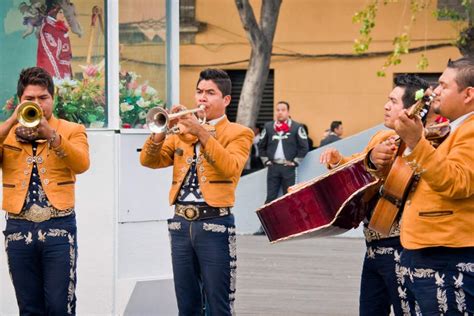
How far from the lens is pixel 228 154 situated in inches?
282

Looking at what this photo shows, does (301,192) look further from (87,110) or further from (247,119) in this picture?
(247,119)

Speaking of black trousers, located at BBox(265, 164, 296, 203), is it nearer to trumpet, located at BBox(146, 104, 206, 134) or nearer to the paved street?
the paved street

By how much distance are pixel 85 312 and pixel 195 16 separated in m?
17.2

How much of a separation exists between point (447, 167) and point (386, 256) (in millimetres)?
1642

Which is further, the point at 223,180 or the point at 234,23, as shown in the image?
the point at 234,23

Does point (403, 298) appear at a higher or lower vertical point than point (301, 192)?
lower

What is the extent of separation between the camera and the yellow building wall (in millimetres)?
24266

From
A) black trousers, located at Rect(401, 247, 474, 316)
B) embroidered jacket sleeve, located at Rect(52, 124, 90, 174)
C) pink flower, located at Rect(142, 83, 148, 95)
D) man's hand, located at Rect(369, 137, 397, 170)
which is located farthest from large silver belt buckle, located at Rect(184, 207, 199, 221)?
pink flower, located at Rect(142, 83, 148, 95)

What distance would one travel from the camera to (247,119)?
20438 mm

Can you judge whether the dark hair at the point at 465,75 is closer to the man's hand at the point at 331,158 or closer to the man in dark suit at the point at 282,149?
the man's hand at the point at 331,158

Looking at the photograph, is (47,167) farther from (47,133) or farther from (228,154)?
(228,154)

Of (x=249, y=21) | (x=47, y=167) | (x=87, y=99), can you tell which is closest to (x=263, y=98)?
(x=249, y=21)

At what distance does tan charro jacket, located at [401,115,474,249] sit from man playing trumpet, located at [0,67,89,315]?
217 cm

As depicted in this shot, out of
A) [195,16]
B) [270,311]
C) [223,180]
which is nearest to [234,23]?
[195,16]
